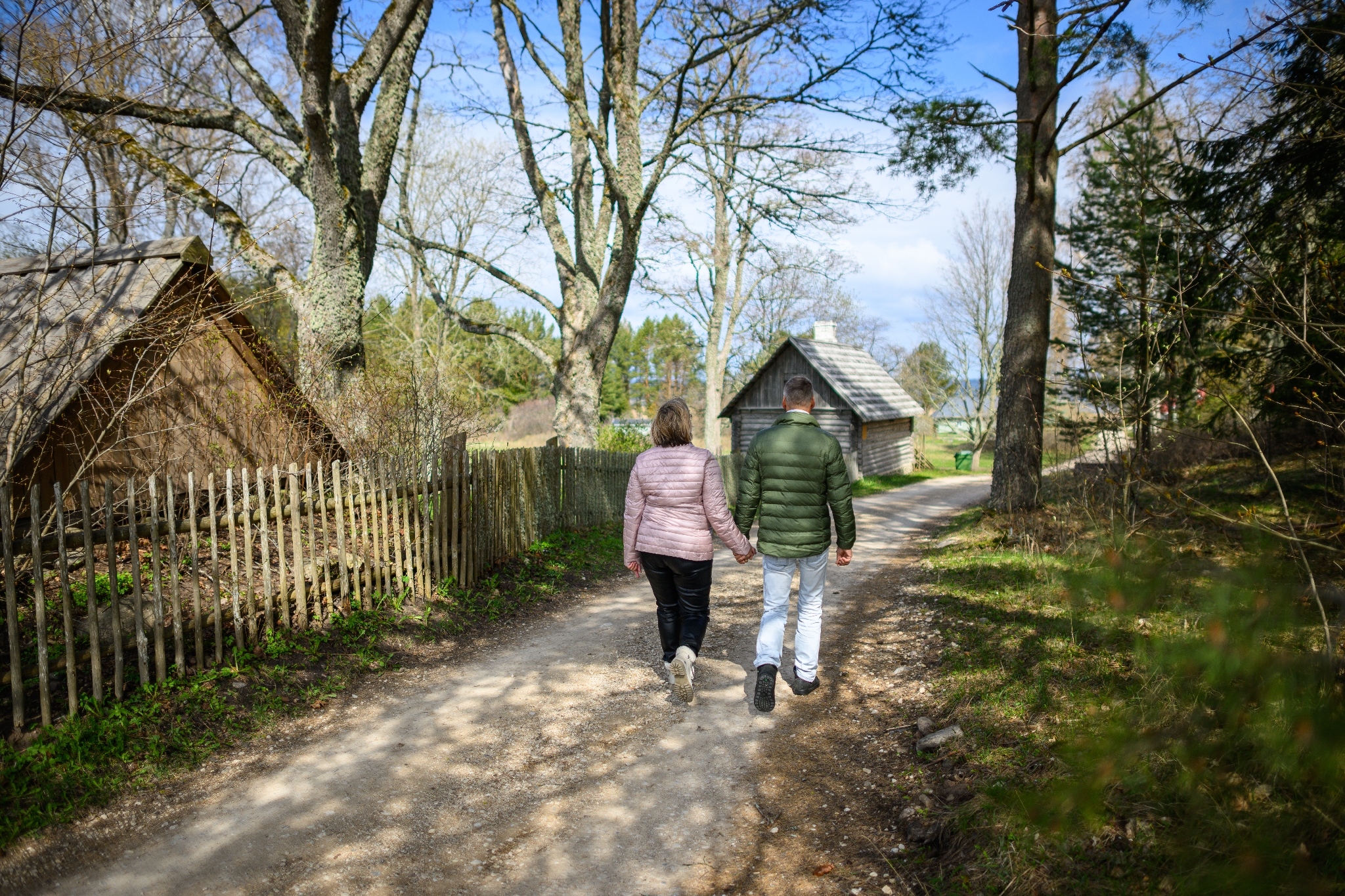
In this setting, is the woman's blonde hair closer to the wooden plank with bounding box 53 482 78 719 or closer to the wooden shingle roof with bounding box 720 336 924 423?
the wooden plank with bounding box 53 482 78 719

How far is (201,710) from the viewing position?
4477 mm

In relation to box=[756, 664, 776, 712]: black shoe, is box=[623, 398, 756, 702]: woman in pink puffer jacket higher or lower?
higher

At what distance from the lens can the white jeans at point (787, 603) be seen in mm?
4879

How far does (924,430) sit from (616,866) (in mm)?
47496

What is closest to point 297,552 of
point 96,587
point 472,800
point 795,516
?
point 96,587

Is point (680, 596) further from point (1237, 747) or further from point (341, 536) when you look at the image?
point (1237, 747)

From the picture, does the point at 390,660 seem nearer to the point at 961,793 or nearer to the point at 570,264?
the point at 961,793

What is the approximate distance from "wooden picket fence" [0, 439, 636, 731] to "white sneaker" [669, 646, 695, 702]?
2805 millimetres

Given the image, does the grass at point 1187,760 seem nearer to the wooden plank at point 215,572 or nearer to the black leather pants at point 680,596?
the black leather pants at point 680,596

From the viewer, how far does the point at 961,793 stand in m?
3.54

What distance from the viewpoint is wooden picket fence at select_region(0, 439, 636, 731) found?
4.12 metres

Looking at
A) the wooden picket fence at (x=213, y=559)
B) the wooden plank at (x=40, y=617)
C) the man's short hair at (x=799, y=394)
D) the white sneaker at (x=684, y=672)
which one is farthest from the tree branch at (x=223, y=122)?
the white sneaker at (x=684, y=672)

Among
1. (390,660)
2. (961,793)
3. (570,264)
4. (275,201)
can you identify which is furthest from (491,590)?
(275,201)

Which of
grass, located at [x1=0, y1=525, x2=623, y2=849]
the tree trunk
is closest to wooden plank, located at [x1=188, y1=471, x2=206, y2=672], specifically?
grass, located at [x1=0, y1=525, x2=623, y2=849]
